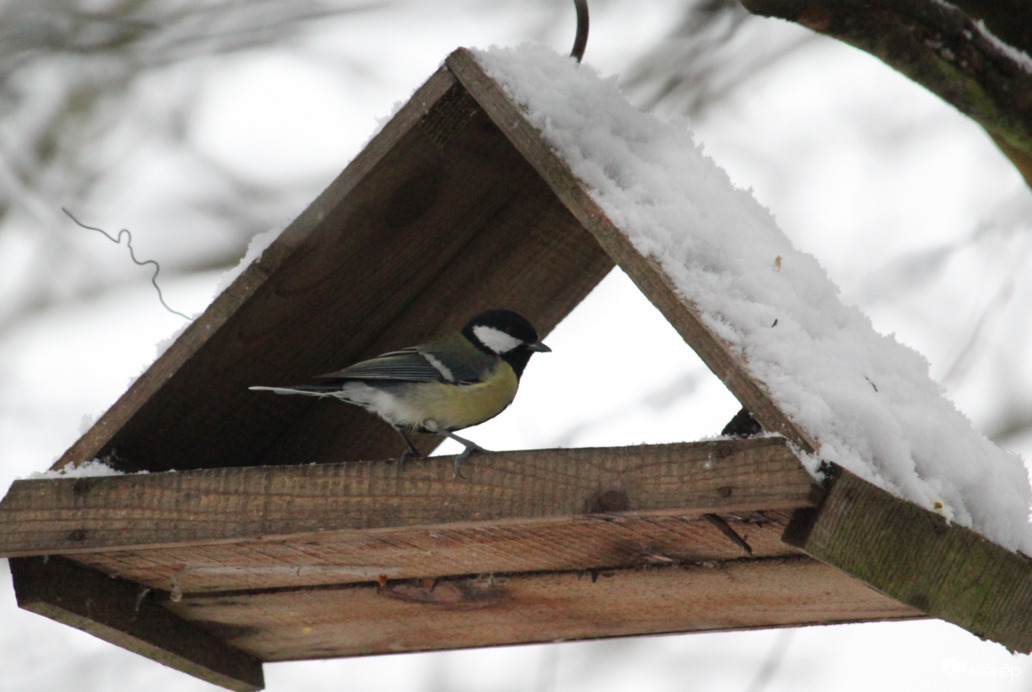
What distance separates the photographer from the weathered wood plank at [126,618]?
2564mm

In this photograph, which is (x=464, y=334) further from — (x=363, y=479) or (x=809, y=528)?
(x=809, y=528)

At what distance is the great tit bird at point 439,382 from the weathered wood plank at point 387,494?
0.51 meters

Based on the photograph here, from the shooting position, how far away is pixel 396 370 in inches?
111

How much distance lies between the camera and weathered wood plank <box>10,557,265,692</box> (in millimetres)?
2564

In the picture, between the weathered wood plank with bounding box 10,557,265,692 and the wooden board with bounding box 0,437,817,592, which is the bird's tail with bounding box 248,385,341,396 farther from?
the weathered wood plank with bounding box 10,557,265,692

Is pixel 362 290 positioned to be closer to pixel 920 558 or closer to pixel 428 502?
pixel 428 502

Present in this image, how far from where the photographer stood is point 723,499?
1850 mm

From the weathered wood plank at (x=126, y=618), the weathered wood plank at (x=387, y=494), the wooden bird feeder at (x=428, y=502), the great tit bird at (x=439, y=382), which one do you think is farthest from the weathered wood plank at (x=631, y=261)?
the weathered wood plank at (x=126, y=618)

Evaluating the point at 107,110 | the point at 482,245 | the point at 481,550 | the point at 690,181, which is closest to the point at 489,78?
the point at 690,181

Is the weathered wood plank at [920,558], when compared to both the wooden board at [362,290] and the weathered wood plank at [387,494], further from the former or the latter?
the wooden board at [362,290]

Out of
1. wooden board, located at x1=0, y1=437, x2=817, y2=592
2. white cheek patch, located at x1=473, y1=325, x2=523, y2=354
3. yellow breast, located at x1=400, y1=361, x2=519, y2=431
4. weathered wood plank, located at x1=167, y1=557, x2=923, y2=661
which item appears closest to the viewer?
wooden board, located at x1=0, y1=437, x2=817, y2=592

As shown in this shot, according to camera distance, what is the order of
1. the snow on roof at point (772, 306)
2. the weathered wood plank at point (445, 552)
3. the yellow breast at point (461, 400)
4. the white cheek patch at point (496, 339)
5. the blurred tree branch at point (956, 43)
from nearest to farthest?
the blurred tree branch at point (956, 43)
the snow on roof at point (772, 306)
the weathered wood plank at point (445, 552)
the yellow breast at point (461, 400)
the white cheek patch at point (496, 339)

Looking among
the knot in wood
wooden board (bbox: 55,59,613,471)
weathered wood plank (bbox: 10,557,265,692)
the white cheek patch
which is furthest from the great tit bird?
the knot in wood

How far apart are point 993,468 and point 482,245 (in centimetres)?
149
